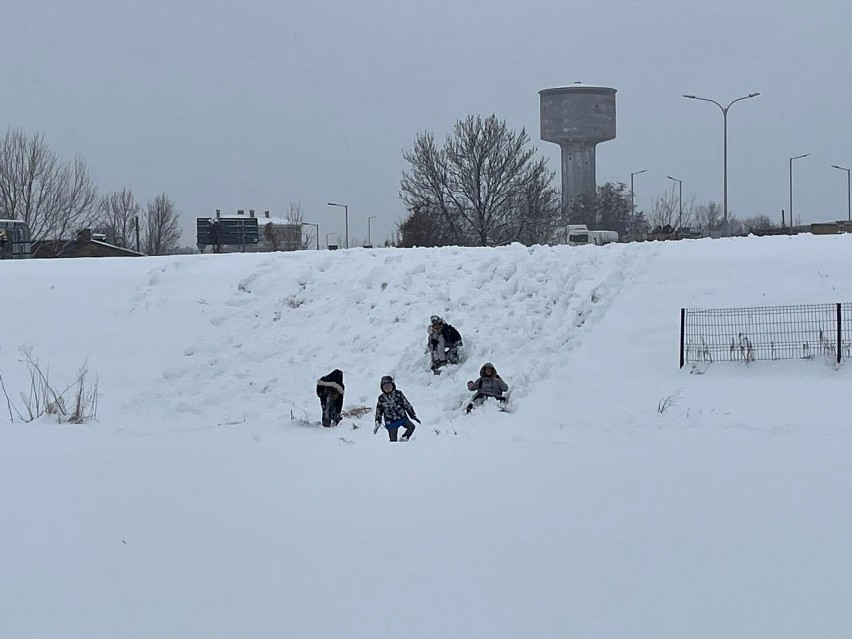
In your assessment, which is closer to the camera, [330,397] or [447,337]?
[330,397]

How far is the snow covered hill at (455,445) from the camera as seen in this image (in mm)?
6801

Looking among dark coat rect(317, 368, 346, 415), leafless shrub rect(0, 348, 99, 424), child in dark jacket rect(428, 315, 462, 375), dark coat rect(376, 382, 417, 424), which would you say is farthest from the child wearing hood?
leafless shrub rect(0, 348, 99, 424)

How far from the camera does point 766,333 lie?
1783 centimetres

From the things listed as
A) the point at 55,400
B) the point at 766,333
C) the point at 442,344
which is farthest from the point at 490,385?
the point at 55,400

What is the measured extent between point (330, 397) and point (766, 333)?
8304mm

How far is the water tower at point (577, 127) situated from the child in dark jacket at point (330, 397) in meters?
56.9

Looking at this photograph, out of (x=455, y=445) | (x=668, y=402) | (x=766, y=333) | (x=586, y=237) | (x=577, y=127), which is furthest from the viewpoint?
(x=577, y=127)

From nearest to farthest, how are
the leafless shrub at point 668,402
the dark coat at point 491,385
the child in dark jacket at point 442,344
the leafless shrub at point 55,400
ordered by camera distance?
the leafless shrub at point 55,400 < the leafless shrub at point 668,402 < the dark coat at point 491,385 < the child in dark jacket at point 442,344

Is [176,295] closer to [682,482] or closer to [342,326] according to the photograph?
[342,326]

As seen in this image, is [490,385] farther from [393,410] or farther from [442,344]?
[442,344]

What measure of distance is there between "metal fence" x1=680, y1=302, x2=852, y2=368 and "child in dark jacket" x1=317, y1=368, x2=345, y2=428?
622 cm

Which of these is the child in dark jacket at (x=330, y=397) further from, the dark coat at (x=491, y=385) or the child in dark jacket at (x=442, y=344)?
the child in dark jacket at (x=442, y=344)

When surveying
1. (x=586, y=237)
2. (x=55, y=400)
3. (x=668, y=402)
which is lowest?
(x=668, y=402)

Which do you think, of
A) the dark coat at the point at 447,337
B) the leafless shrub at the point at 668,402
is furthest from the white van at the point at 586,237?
the leafless shrub at the point at 668,402
